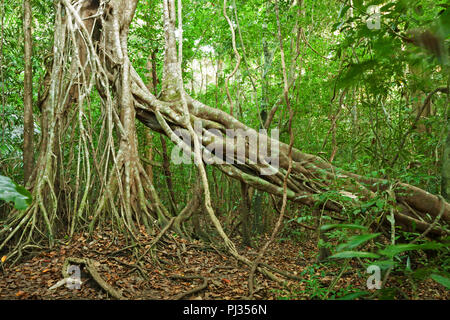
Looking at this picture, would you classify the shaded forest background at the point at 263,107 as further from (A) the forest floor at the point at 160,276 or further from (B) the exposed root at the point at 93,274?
(B) the exposed root at the point at 93,274

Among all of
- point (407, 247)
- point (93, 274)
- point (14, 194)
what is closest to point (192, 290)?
point (93, 274)

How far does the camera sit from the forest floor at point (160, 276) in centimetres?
251

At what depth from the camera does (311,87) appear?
5.12m

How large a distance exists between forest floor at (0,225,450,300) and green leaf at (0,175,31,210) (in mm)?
1575

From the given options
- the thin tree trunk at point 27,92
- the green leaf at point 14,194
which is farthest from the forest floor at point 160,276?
the green leaf at point 14,194

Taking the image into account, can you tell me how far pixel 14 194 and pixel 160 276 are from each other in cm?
203

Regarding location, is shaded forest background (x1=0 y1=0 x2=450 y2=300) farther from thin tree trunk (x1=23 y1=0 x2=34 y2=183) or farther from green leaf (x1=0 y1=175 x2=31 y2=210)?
green leaf (x1=0 y1=175 x2=31 y2=210)

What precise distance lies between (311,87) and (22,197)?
466cm

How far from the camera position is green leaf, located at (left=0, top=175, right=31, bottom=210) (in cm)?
102

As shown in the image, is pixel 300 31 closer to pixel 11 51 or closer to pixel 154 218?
pixel 154 218

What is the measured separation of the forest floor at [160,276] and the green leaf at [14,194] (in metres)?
1.58

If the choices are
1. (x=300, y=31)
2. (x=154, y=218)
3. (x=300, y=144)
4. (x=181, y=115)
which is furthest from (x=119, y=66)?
(x=300, y=144)

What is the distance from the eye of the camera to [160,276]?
2.91 metres

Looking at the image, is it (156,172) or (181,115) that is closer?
(181,115)
